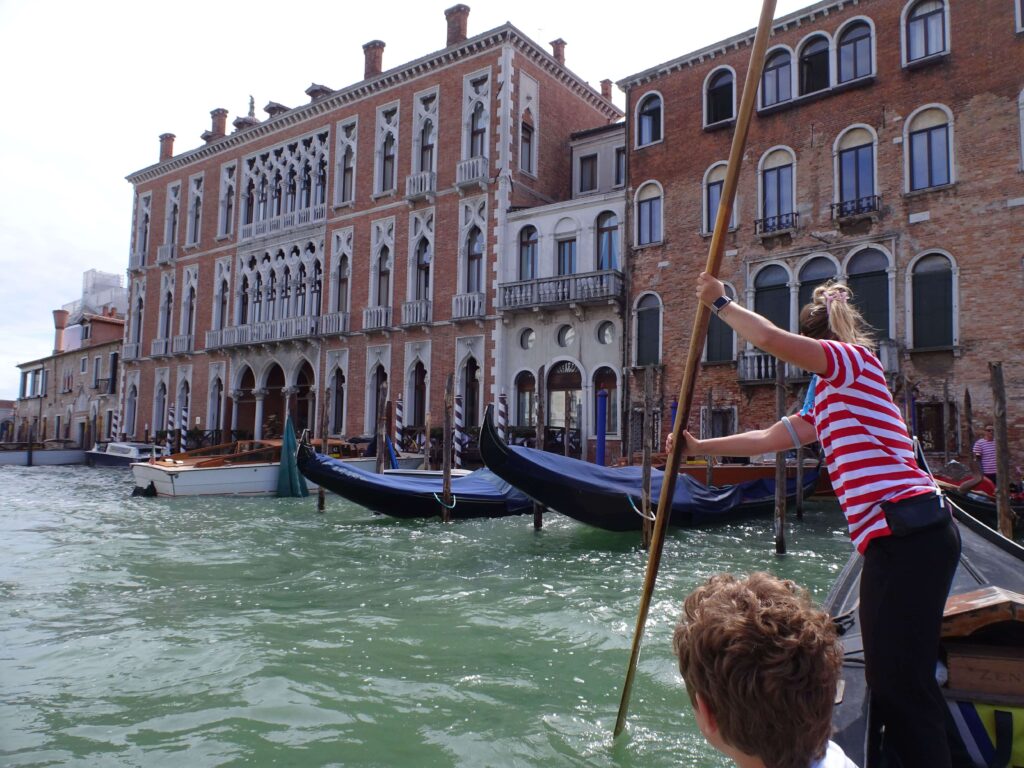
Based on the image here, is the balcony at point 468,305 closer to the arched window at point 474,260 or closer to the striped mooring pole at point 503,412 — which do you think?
the arched window at point 474,260

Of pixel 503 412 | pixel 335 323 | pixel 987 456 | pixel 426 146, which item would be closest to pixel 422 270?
pixel 335 323

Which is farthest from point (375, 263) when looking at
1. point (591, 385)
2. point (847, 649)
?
point (847, 649)

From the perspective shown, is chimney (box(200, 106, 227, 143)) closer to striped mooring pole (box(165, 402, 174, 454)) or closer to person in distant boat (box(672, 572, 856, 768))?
striped mooring pole (box(165, 402, 174, 454))

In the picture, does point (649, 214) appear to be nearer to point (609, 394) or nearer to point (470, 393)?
point (609, 394)

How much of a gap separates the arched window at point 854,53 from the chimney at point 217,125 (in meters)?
18.0

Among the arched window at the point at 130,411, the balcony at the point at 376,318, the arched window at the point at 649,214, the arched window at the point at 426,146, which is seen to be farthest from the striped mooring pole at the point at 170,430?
the arched window at the point at 649,214

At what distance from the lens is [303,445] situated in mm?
8945

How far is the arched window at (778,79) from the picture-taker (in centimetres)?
1265

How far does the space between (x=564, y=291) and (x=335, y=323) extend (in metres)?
6.39

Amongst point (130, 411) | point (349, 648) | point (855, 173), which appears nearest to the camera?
point (349, 648)

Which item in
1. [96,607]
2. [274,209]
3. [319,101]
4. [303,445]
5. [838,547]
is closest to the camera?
[96,607]

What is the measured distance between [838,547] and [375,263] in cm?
1296

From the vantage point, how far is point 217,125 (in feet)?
77.2

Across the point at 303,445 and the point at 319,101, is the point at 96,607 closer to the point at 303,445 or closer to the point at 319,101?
the point at 303,445
